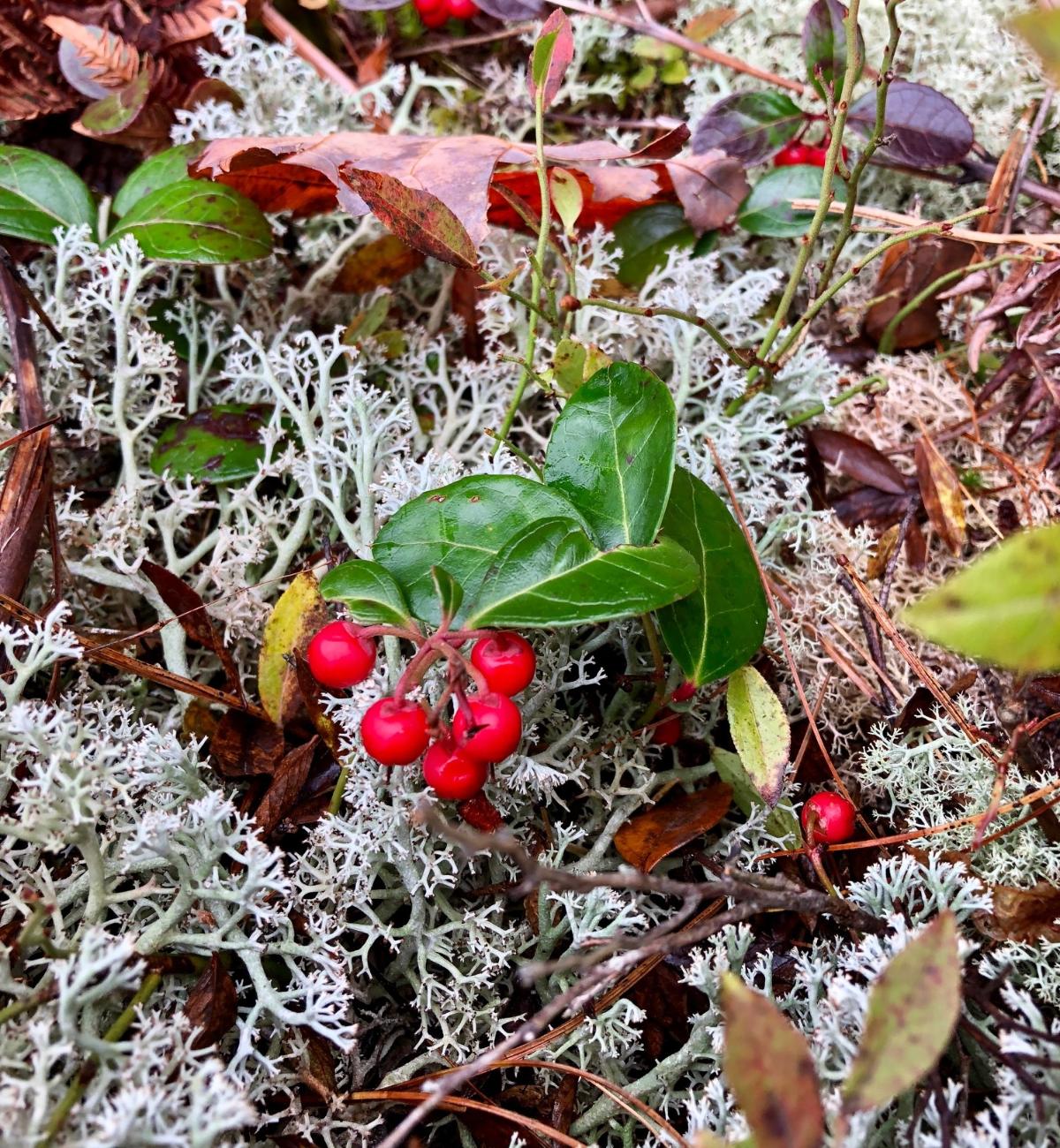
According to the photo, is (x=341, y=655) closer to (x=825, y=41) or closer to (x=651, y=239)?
(x=651, y=239)

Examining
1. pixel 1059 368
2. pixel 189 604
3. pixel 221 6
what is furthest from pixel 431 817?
pixel 221 6

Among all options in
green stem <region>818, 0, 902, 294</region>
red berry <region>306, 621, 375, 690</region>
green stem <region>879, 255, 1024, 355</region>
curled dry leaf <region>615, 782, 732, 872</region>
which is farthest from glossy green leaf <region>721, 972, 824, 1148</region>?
green stem <region>879, 255, 1024, 355</region>

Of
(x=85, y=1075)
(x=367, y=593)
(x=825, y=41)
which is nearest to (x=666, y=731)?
(x=367, y=593)

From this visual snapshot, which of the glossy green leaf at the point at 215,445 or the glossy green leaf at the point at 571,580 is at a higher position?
the glossy green leaf at the point at 571,580

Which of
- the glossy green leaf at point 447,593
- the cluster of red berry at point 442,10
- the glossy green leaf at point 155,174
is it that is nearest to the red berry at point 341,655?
the glossy green leaf at point 447,593

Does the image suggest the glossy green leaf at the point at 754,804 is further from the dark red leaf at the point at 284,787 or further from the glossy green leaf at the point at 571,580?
the dark red leaf at the point at 284,787

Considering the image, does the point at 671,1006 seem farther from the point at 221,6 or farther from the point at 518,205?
the point at 221,6
